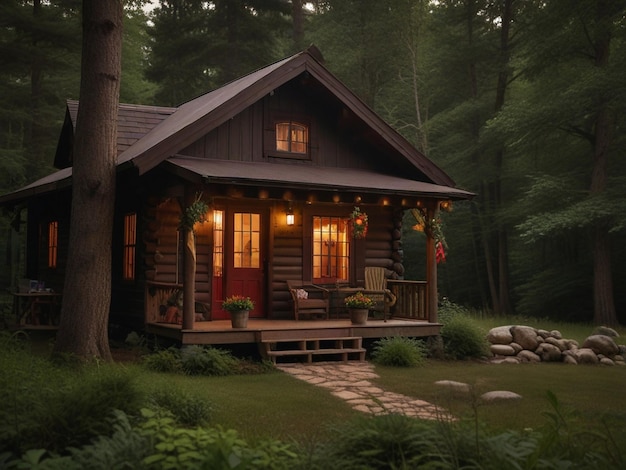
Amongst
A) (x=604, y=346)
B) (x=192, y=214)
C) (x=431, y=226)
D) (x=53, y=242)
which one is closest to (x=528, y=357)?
(x=604, y=346)

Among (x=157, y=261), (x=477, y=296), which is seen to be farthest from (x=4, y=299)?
(x=477, y=296)

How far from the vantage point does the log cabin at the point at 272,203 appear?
13055mm

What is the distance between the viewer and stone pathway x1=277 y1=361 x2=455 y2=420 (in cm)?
830

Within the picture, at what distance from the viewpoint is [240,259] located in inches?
572

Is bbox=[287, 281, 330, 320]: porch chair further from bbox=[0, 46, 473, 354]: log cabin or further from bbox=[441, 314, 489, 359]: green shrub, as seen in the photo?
bbox=[441, 314, 489, 359]: green shrub

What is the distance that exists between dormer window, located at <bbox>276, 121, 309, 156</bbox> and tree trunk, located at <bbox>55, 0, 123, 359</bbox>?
4581 mm

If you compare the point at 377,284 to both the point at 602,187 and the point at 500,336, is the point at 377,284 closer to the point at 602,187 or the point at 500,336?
the point at 500,336

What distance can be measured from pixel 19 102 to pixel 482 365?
18.3 metres

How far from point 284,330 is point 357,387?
2723mm

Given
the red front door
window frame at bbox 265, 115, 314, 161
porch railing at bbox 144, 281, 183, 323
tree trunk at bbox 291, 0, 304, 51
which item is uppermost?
tree trunk at bbox 291, 0, 304, 51

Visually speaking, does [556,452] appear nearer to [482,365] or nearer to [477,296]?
[482,365]

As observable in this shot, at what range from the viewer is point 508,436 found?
462 centimetres

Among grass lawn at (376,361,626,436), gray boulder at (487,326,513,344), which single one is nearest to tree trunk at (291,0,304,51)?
gray boulder at (487,326,513,344)

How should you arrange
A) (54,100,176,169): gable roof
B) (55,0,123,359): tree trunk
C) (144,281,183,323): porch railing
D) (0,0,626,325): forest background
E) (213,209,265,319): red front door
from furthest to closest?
(0,0,626,325): forest background < (54,100,176,169): gable roof < (213,209,265,319): red front door < (144,281,183,323): porch railing < (55,0,123,359): tree trunk
